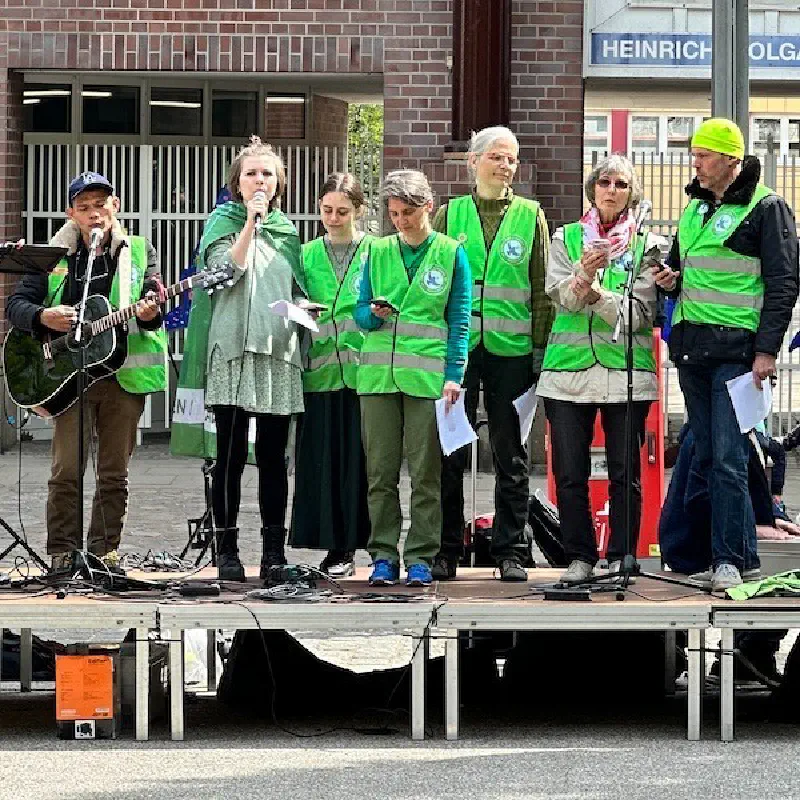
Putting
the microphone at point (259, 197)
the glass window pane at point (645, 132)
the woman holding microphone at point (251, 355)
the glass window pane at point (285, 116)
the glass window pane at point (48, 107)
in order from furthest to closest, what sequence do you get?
the glass window pane at point (645, 132) → the glass window pane at point (285, 116) → the glass window pane at point (48, 107) → the woman holding microphone at point (251, 355) → the microphone at point (259, 197)

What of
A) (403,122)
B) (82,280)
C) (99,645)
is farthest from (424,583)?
(403,122)

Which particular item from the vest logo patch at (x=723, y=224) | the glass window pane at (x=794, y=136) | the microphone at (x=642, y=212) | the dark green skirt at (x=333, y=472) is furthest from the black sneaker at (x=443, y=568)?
the glass window pane at (x=794, y=136)

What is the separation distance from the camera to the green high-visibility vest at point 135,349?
945 centimetres

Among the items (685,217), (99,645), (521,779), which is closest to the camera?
(521,779)

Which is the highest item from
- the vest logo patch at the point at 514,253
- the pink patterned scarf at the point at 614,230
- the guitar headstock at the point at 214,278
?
the pink patterned scarf at the point at 614,230

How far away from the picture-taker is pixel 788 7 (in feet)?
56.1

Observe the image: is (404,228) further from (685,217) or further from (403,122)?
(403,122)

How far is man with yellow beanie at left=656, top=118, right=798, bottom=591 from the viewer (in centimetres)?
874

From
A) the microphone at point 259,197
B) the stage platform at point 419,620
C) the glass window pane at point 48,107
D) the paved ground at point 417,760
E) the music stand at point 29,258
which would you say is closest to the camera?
the paved ground at point 417,760

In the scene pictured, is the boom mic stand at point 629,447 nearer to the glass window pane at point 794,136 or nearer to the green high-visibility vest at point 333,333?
the green high-visibility vest at point 333,333

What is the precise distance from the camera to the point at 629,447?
8938mm

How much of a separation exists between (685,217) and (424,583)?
6.12ft

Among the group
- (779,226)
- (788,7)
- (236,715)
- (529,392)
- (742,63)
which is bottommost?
(236,715)

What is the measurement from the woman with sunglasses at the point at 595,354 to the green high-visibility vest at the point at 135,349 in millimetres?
1694
